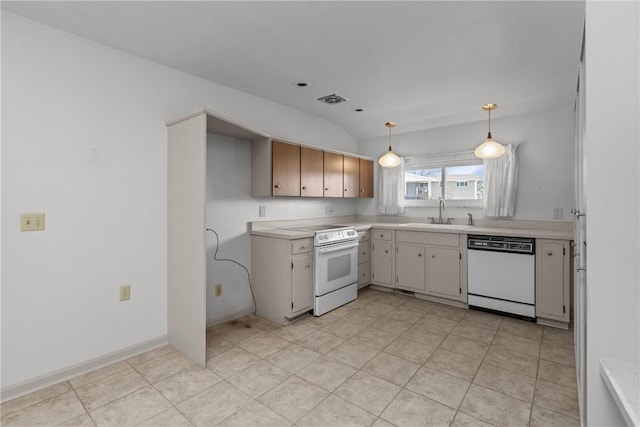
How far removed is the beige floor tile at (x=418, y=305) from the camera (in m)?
3.59

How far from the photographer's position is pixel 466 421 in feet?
5.77

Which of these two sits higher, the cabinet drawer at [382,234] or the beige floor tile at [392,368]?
the cabinet drawer at [382,234]

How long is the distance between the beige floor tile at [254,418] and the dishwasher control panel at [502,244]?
9.16 feet

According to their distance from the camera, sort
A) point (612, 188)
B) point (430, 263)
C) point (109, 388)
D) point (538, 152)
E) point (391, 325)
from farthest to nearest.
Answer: point (430, 263), point (538, 152), point (391, 325), point (109, 388), point (612, 188)

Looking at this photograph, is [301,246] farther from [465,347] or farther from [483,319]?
→ [483,319]

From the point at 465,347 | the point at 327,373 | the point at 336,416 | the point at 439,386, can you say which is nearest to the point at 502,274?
the point at 465,347

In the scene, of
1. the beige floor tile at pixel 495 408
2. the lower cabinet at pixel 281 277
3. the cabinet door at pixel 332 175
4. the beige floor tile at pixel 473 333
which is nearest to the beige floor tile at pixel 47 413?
the lower cabinet at pixel 281 277

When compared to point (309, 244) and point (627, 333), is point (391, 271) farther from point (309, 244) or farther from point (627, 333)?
point (627, 333)

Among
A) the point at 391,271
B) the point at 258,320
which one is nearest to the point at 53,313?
the point at 258,320

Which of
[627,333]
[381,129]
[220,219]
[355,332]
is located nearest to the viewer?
[627,333]

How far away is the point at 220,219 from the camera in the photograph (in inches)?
126

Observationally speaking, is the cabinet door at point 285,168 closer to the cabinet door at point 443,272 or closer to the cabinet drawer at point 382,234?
the cabinet drawer at point 382,234

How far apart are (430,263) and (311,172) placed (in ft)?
6.23

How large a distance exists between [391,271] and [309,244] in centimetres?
148
